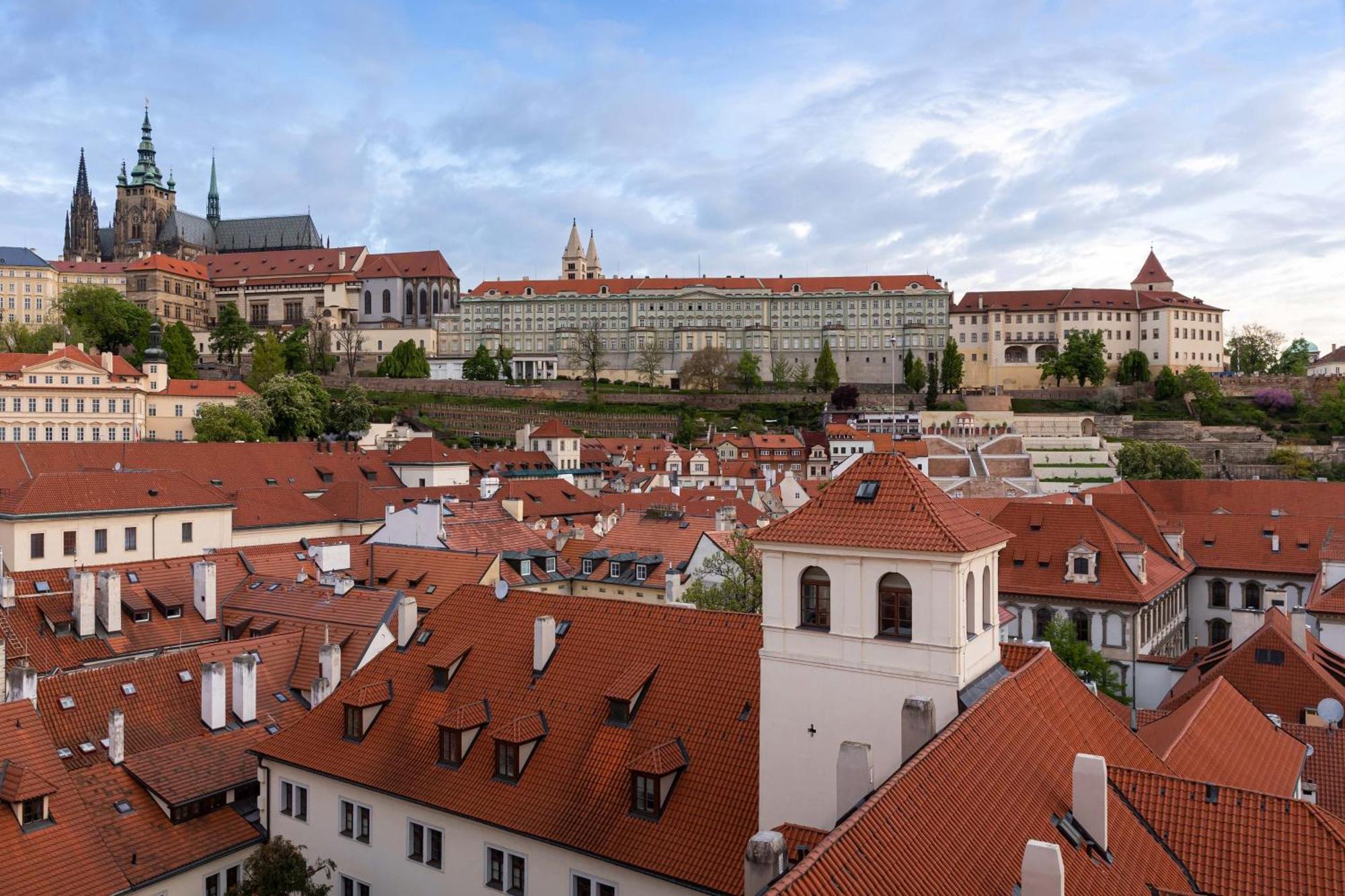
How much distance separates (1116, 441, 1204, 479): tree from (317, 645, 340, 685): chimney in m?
74.8

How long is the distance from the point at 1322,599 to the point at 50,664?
1450 inches

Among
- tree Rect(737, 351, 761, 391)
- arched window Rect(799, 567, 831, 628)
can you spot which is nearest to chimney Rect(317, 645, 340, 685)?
arched window Rect(799, 567, 831, 628)

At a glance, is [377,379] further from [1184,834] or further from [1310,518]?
[1184,834]

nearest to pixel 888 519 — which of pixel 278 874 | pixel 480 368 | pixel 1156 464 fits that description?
pixel 278 874

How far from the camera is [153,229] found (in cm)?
16025

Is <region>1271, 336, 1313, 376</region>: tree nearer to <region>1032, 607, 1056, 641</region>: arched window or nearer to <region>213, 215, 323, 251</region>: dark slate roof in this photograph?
<region>1032, 607, 1056, 641</region>: arched window

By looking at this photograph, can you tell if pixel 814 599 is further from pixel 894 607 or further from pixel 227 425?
pixel 227 425

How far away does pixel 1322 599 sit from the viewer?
1216 inches

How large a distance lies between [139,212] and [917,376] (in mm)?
128782

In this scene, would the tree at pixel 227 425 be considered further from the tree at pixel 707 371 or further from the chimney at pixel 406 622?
the tree at pixel 707 371

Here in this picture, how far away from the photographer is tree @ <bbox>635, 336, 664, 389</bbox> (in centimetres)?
14525

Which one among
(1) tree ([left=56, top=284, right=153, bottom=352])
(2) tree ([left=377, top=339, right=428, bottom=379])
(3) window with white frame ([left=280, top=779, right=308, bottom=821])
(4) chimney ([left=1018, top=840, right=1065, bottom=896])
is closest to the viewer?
(4) chimney ([left=1018, top=840, right=1065, bottom=896])

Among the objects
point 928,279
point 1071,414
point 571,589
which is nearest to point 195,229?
point 928,279

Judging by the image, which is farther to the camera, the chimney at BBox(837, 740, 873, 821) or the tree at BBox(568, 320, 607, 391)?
Result: the tree at BBox(568, 320, 607, 391)
